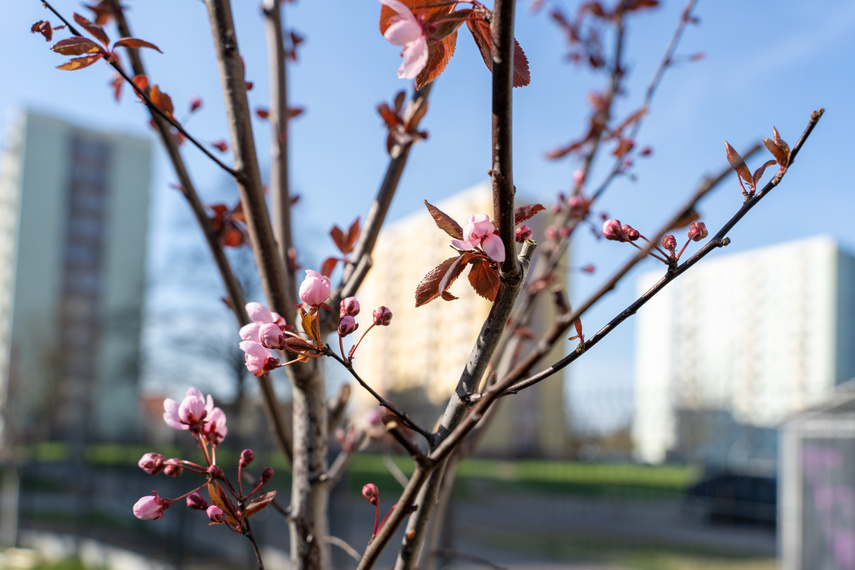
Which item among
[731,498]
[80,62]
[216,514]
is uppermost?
[80,62]

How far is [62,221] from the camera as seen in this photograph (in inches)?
1304

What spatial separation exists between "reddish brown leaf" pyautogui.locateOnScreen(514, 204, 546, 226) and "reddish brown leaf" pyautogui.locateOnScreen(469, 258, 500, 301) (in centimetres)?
5

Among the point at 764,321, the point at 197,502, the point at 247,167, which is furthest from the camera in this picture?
the point at 764,321

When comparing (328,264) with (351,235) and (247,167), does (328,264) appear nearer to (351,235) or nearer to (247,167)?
(351,235)

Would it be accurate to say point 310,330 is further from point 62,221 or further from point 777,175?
point 62,221

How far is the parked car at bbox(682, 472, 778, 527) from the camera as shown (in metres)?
9.96

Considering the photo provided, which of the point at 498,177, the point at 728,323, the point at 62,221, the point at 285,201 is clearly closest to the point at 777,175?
the point at 498,177

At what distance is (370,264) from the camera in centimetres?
98

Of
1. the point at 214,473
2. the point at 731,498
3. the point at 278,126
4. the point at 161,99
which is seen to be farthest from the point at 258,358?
the point at 731,498

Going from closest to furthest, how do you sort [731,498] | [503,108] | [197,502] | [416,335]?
1. [503,108]
2. [197,502]
3. [731,498]
4. [416,335]

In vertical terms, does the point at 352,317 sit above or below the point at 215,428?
above

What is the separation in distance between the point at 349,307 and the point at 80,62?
0.49m

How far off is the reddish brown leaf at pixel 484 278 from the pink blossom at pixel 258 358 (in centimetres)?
19

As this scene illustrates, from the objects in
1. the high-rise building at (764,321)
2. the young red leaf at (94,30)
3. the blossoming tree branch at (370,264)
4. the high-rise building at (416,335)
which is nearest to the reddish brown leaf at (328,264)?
the blossoming tree branch at (370,264)
